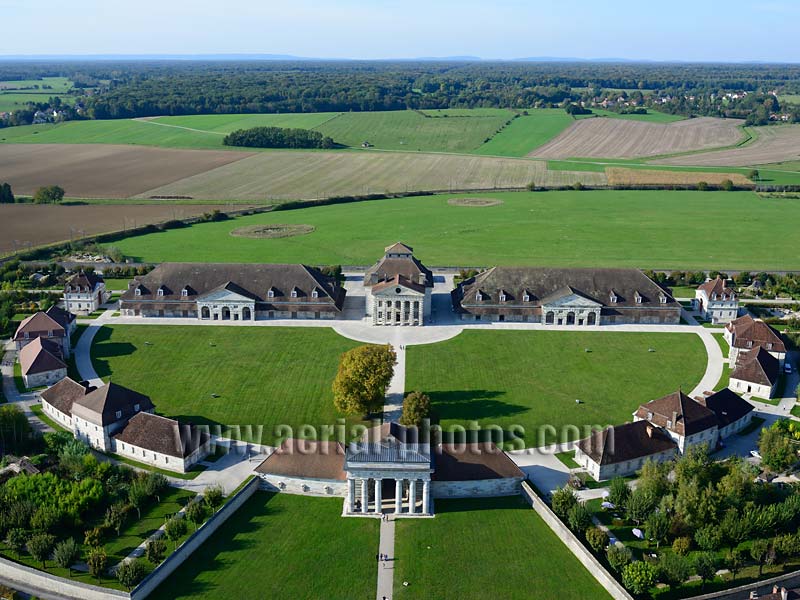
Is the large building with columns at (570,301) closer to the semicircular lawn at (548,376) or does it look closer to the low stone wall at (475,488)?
the semicircular lawn at (548,376)

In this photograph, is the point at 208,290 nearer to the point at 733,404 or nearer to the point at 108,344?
the point at 108,344

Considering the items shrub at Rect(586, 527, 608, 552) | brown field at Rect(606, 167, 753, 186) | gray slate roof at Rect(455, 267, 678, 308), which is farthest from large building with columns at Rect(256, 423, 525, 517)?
brown field at Rect(606, 167, 753, 186)

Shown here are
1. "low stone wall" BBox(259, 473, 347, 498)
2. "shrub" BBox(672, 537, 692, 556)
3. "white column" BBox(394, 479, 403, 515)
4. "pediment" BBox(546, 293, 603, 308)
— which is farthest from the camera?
"pediment" BBox(546, 293, 603, 308)

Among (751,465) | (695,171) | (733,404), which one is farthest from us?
(695,171)

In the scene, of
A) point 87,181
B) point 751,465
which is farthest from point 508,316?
point 87,181

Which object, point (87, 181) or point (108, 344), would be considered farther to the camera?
point (87, 181)

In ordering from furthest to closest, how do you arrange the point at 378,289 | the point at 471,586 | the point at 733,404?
the point at 378,289 < the point at 733,404 < the point at 471,586

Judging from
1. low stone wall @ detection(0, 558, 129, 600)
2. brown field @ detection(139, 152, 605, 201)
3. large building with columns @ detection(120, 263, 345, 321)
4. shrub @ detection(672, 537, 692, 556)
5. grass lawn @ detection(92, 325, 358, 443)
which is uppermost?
brown field @ detection(139, 152, 605, 201)

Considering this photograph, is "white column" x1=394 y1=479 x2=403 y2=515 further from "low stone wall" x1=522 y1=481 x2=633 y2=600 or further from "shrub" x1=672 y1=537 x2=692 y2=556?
"shrub" x1=672 y1=537 x2=692 y2=556
